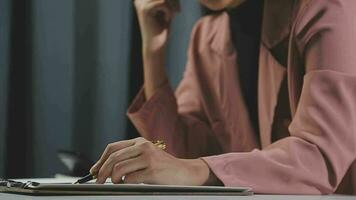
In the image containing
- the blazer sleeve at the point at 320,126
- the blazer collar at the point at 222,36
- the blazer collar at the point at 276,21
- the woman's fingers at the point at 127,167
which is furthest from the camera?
the blazer collar at the point at 222,36

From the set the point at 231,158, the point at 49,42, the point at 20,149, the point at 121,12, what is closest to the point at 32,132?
the point at 20,149

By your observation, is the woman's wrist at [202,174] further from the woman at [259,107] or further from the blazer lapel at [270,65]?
the blazer lapel at [270,65]

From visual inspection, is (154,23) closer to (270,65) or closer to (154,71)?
(154,71)

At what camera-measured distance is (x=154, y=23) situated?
1.35 metres

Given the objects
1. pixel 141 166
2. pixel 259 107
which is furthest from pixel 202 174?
pixel 259 107

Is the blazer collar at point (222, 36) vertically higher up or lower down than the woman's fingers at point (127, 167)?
higher up

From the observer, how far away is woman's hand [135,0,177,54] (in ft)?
4.38

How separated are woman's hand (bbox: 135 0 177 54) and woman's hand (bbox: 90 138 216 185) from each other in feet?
1.64

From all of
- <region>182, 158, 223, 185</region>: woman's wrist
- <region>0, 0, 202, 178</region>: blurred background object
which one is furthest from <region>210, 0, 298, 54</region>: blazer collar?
<region>182, 158, 223, 185</region>: woman's wrist

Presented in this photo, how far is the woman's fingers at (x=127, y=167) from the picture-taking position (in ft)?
2.71

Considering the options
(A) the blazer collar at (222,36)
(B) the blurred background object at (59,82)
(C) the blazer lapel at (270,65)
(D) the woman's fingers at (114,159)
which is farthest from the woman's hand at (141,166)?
(B) the blurred background object at (59,82)

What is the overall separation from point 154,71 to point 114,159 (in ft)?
1.77

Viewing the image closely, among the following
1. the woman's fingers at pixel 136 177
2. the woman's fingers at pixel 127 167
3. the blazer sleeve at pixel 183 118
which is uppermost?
the woman's fingers at pixel 127 167

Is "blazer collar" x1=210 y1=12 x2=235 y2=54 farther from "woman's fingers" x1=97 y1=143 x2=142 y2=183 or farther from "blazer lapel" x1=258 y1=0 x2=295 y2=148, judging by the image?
"woman's fingers" x1=97 y1=143 x2=142 y2=183
